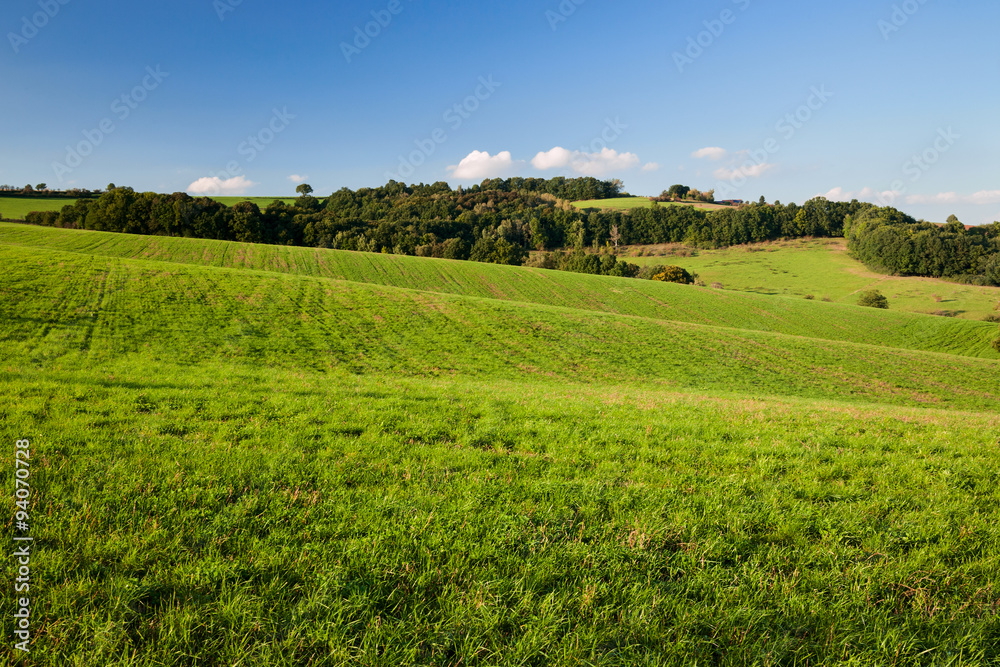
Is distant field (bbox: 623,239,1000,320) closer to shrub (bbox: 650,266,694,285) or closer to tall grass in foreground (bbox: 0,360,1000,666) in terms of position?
shrub (bbox: 650,266,694,285)

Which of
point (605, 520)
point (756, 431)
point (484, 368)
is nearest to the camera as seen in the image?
point (605, 520)

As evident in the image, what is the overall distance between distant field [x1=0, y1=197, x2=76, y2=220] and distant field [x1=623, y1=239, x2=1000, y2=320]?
147453 mm

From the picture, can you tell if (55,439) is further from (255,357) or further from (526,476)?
(255,357)

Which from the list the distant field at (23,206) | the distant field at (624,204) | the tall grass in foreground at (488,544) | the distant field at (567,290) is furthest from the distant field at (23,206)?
the distant field at (624,204)

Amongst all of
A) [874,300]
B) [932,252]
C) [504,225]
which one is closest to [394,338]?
[874,300]

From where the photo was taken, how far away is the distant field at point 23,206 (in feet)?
304

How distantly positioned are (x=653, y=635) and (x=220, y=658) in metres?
3.24

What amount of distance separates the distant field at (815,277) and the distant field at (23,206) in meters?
147

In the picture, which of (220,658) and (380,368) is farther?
(380,368)

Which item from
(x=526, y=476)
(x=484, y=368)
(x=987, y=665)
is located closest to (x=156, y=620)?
(x=526, y=476)

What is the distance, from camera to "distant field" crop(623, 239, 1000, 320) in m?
81.2

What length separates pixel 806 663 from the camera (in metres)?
3.31

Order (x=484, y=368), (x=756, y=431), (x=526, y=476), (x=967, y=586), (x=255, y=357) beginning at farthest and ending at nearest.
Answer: (x=484, y=368)
(x=255, y=357)
(x=756, y=431)
(x=526, y=476)
(x=967, y=586)

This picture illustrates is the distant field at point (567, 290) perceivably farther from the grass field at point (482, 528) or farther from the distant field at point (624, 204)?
the distant field at point (624, 204)
